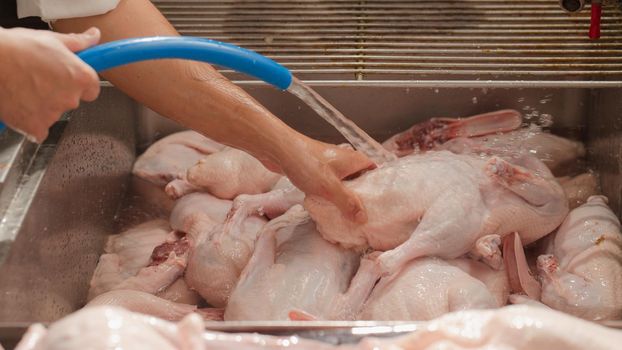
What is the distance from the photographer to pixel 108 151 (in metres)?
2.58

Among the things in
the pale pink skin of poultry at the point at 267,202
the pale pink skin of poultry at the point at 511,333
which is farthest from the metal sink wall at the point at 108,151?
the pale pink skin of poultry at the point at 511,333

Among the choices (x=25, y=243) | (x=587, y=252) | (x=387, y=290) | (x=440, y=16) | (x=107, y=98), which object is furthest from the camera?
(x=440, y=16)

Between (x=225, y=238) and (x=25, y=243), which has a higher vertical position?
(x=25, y=243)

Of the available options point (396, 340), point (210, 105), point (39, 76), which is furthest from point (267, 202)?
point (396, 340)

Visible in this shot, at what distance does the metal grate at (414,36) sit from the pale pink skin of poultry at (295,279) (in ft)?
1.86

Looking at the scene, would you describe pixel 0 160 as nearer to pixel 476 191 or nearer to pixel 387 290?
pixel 387 290

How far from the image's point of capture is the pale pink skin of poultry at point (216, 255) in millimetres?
2186

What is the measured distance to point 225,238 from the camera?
2.25m

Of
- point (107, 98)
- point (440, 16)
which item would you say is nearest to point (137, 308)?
point (107, 98)

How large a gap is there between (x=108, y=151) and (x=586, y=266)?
1430 millimetres

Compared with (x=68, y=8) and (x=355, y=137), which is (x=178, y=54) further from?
(x=355, y=137)

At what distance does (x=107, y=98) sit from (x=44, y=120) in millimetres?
1141

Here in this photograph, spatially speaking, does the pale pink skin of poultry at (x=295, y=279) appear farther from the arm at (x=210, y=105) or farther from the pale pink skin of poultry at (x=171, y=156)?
the pale pink skin of poultry at (x=171, y=156)

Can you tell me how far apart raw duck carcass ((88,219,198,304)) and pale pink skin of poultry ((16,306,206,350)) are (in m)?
1.08
